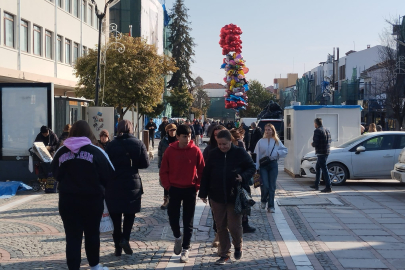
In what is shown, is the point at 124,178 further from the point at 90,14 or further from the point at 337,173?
the point at 90,14

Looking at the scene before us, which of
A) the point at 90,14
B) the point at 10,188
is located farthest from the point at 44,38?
the point at 10,188

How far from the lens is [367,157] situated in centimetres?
1520

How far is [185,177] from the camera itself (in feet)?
23.1

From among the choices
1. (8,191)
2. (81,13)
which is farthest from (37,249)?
(81,13)

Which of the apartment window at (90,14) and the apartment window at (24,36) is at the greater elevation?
the apartment window at (90,14)

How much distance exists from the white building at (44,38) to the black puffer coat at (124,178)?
59.3 feet

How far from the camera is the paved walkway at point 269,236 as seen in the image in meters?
6.96

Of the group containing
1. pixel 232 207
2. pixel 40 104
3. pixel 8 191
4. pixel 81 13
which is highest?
pixel 81 13

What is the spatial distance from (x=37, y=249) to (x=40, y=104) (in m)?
8.65

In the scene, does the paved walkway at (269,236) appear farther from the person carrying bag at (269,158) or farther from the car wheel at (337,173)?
the car wheel at (337,173)

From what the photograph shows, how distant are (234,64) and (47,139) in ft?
57.1

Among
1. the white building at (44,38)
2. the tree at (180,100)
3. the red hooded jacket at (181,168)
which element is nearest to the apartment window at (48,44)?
the white building at (44,38)

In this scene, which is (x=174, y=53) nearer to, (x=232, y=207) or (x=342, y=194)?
(x=342, y=194)

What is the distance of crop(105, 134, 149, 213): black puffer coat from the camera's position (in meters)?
7.02
